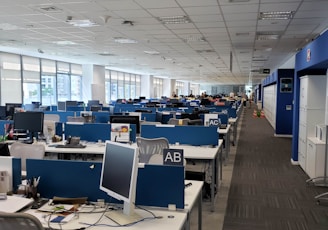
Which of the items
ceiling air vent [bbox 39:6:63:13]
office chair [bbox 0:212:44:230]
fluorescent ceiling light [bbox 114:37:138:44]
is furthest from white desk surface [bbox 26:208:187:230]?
fluorescent ceiling light [bbox 114:37:138:44]

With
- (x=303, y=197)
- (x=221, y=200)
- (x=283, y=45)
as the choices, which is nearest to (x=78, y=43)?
(x=283, y=45)

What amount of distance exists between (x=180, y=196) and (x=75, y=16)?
4.97m

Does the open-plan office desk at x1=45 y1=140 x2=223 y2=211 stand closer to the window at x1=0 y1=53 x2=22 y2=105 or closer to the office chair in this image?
the office chair

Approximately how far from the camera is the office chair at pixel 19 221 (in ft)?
5.88

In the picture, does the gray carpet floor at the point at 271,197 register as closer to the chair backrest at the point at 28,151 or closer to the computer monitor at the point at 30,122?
the chair backrest at the point at 28,151

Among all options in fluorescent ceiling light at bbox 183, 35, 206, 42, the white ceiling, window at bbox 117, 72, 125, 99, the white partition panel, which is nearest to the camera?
the white ceiling

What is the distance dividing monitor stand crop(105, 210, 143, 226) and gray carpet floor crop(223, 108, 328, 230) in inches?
80.3

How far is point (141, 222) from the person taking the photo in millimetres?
2266

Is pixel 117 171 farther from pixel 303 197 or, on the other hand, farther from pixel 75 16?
pixel 75 16

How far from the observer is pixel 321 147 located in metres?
5.97

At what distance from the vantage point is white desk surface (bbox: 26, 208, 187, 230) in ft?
7.18

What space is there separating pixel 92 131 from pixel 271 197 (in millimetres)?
3075

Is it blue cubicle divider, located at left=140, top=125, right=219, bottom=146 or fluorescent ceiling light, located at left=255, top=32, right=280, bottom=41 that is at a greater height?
fluorescent ceiling light, located at left=255, top=32, right=280, bottom=41

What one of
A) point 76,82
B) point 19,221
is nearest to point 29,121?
point 19,221
